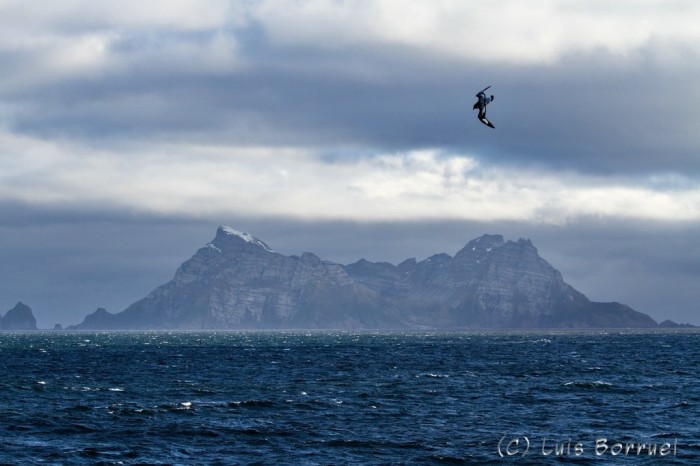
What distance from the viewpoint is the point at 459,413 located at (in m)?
83.4

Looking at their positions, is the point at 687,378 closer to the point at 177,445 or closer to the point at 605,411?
the point at 605,411

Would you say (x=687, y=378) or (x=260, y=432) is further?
(x=687, y=378)

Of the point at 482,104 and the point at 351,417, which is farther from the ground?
the point at 482,104

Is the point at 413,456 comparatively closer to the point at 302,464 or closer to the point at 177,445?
the point at 302,464

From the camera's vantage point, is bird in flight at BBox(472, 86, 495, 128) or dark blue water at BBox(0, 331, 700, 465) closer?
bird in flight at BBox(472, 86, 495, 128)

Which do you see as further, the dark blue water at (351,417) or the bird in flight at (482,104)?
the dark blue water at (351,417)

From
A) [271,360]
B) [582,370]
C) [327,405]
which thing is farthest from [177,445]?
[271,360]

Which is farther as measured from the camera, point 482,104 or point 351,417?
point 351,417

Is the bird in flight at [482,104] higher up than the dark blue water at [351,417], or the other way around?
the bird in flight at [482,104]

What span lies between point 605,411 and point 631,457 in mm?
22147

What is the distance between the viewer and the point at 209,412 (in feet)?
275

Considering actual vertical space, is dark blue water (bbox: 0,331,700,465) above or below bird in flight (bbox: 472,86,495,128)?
below

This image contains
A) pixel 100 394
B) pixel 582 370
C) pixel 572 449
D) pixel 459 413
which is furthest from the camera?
pixel 582 370

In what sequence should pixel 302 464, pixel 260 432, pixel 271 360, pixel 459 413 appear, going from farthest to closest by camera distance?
pixel 271 360 < pixel 459 413 < pixel 260 432 < pixel 302 464
